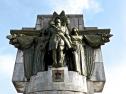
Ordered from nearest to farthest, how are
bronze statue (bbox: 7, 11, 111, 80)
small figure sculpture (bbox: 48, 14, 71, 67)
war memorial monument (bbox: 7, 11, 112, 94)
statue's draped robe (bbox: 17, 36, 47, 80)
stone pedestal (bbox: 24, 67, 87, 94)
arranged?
stone pedestal (bbox: 24, 67, 87, 94) < war memorial monument (bbox: 7, 11, 112, 94) < small figure sculpture (bbox: 48, 14, 71, 67) < bronze statue (bbox: 7, 11, 111, 80) < statue's draped robe (bbox: 17, 36, 47, 80)

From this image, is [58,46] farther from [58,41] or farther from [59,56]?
[59,56]

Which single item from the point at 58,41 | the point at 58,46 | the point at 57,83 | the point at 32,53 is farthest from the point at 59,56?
the point at 32,53

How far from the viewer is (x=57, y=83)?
49.9 feet

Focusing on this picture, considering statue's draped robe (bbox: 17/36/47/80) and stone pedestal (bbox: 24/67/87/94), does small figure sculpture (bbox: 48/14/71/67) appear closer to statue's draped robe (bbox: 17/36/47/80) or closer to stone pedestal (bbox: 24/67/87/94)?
stone pedestal (bbox: 24/67/87/94)

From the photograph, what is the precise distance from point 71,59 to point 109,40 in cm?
224

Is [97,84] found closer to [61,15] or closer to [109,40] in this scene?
[109,40]

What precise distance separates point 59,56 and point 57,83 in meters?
1.32

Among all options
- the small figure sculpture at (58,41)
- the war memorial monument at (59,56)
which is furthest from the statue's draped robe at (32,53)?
the small figure sculpture at (58,41)

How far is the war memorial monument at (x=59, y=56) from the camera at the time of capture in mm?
15406

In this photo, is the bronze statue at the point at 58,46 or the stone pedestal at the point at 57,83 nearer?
the stone pedestal at the point at 57,83

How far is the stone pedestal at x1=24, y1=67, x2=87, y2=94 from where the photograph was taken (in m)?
15.0

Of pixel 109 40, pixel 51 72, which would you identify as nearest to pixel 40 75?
pixel 51 72

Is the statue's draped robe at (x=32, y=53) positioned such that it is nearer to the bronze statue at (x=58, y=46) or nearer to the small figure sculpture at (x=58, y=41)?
the bronze statue at (x=58, y=46)

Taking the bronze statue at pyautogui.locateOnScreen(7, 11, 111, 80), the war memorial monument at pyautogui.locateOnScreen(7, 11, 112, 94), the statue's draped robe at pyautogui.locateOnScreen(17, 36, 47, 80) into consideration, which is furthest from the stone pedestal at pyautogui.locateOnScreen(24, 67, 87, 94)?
the statue's draped robe at pyautogui.locateOnScreen(17, 36, 47, 80)
